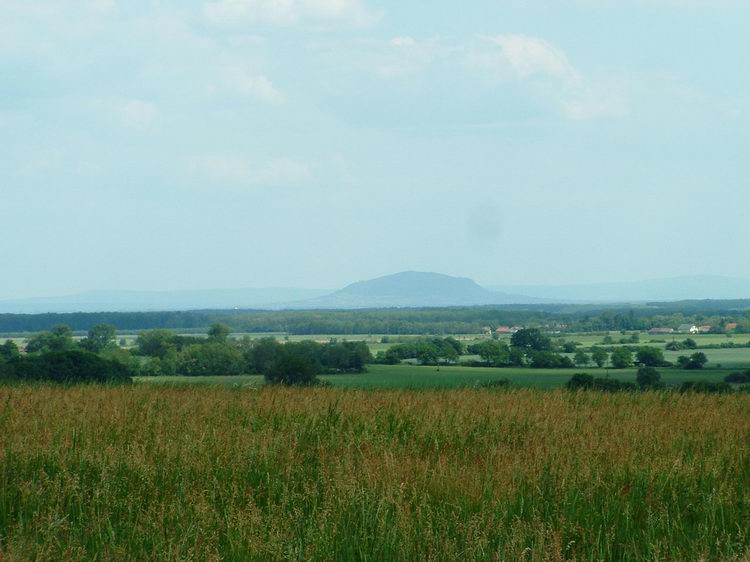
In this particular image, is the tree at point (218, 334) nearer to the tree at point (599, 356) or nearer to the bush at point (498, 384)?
the tree at point (599, 356)

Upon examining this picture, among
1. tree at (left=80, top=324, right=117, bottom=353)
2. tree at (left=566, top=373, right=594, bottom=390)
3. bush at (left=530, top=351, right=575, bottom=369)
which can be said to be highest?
tree at (left=80, top=324, right=117, bottom=353)

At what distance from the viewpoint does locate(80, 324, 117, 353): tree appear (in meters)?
28.3

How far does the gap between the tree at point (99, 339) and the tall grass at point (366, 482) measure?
53.0ft

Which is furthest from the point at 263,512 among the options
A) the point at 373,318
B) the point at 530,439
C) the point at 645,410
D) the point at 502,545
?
the point at 373,318

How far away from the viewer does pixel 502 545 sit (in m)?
6.50

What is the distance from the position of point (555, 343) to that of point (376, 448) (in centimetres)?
2556

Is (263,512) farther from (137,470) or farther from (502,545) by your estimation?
(502,545)

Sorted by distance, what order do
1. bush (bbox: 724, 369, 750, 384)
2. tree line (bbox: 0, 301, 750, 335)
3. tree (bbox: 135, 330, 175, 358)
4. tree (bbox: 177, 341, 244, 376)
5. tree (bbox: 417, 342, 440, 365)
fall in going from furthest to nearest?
tree line (bbox: 0, 301, 750, 335)
tree (bbox: 417, 342, 440, 365)
tree (bbox: 135, 330, 175, 358)
tree (bbox: 177, 341, 244, 376)
bush (bbox: 724, 369, 750, 384)

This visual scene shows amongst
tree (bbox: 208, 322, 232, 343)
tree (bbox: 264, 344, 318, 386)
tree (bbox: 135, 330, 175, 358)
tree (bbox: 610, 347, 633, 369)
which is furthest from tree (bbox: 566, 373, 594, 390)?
tree (bbox: 135, 330, 175, 358)

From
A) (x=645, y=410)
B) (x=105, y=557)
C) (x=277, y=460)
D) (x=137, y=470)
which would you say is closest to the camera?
(x=105, y=557)

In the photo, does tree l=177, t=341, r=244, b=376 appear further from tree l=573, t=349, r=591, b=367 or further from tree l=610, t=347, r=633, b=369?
tree l=610, t=347, r=633, b=369

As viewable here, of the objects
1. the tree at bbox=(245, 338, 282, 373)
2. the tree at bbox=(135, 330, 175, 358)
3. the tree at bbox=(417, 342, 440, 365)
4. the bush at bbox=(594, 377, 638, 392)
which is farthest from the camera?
the tree at bbox=(417, 342, 440, 365)

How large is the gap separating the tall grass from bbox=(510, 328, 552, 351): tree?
18.3 m

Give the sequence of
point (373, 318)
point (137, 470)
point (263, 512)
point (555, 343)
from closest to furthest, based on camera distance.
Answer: point (263, 512)
point (137, 470)
point (555, 343)
point (373, 318)
